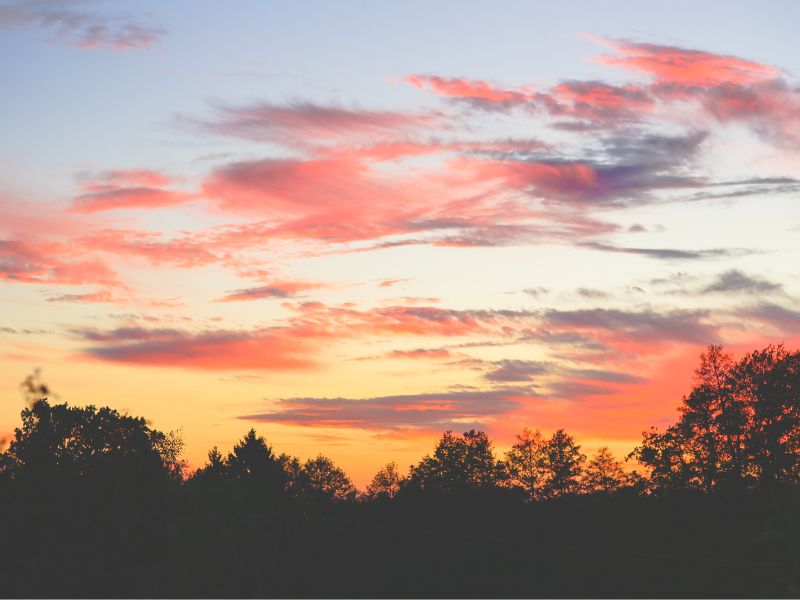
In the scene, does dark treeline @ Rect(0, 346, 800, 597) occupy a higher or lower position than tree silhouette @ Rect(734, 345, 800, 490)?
lower

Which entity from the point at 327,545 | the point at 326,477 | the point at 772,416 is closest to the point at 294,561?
the point at 327,545

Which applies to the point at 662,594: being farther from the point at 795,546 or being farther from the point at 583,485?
the point at 583,485

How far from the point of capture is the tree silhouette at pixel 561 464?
101 m

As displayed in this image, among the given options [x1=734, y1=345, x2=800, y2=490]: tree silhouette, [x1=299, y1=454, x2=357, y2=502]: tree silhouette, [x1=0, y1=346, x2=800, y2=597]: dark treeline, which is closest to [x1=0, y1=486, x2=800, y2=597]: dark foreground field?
[x1=0, y1=346, x2=800, y2=597]: dark treeline

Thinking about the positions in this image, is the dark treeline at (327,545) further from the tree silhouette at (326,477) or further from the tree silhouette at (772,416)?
the tree silhouette at (326,477)

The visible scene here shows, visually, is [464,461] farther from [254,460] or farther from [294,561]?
[294,561]

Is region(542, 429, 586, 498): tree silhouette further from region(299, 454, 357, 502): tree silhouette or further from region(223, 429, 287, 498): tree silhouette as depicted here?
region(299, 454, 357, 502): tree silhouette

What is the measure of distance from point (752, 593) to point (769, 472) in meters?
41.7

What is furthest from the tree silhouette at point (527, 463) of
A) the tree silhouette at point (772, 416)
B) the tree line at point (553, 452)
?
the tree silhouette at point (772, 416)

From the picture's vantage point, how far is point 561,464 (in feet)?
333

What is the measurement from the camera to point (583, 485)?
102688 mm

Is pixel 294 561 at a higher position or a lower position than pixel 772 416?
lower

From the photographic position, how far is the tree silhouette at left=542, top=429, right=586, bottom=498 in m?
101

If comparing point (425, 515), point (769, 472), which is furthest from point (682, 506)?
point (769, 472)
